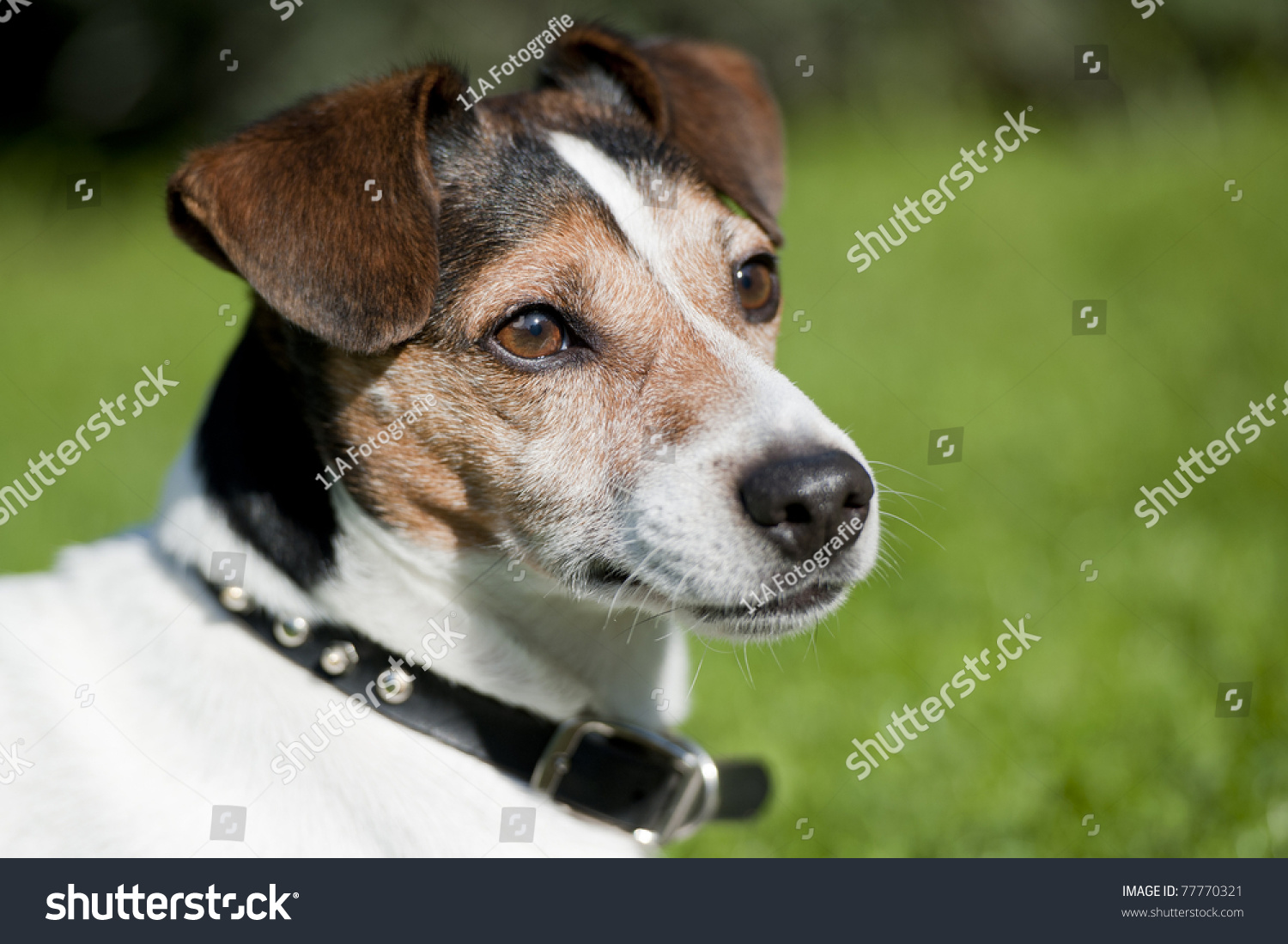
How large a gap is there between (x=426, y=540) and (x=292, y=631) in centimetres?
34

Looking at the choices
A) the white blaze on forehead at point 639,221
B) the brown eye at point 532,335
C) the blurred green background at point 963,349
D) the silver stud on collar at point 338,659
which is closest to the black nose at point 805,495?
the white blaze on forehead at point 639,221

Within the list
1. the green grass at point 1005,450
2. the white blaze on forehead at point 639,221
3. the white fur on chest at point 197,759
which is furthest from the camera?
the green grass at point 1005,450

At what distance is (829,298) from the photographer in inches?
339

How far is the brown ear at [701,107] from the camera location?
313cm

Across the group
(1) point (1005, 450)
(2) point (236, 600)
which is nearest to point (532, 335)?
(2) point (236, 600)

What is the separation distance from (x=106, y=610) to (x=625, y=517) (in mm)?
1142

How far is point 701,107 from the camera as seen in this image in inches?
128

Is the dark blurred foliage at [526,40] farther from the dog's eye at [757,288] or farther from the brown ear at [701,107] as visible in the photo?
the dog's eye at [757,288]

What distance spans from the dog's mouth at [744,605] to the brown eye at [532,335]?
1.66ft

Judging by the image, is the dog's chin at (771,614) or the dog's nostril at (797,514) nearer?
the dog's nostril at (797,514)

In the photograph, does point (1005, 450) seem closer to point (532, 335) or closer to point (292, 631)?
point (532, 335)

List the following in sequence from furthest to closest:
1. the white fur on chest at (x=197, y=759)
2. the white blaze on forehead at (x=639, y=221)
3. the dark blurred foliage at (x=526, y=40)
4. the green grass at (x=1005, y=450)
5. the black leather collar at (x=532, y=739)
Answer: the dark blurred foliage at (x=526, y=40)
the green grass at (x=1005, y=450)
the white blaze on forehead at (x=639, y=221)
the black leather collar at (x=532, y=739)
the white fur on chest at (x=197, y=759)
